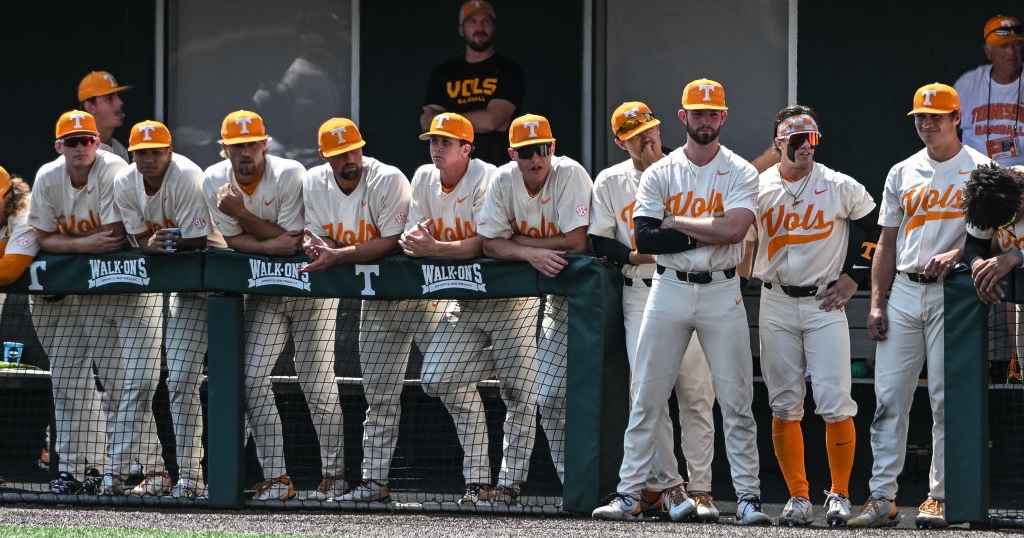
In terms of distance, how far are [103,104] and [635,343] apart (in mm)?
3785

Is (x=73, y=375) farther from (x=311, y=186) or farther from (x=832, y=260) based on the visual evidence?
(x=832, y=260)

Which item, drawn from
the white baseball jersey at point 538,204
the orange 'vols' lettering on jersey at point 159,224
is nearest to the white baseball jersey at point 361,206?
the white baseball jersey at point 538,204

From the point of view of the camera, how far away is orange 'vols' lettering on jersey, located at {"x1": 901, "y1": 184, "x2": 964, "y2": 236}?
6484mm

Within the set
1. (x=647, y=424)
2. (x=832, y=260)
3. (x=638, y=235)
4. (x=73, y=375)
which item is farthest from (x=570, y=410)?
(x=73, y=375)

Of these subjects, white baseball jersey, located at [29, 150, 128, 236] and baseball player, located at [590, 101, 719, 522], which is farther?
white baseball jersey, located at [29, 150, 128, 236]

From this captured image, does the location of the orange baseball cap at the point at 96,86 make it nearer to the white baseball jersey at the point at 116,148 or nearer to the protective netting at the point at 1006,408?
the white baseball jersey at the point at 116,148

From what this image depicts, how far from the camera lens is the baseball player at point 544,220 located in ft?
22.8

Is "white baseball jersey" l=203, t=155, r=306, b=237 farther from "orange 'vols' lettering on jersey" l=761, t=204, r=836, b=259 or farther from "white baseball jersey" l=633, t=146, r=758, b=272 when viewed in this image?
"orange 'vols' lettering on jersey" l=761, t=204, r=836, b=259

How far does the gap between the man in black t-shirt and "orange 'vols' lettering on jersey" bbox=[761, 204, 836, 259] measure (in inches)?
91.0

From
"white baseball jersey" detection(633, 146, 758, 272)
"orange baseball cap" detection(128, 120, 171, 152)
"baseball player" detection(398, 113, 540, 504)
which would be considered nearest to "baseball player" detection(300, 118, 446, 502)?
"baseball player" detection(398, 113, 540, 504)

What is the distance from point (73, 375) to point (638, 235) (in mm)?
3016

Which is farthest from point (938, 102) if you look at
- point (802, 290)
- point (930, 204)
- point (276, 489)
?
point (276, 489)

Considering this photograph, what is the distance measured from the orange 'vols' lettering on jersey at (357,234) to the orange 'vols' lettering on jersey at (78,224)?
4.19ft

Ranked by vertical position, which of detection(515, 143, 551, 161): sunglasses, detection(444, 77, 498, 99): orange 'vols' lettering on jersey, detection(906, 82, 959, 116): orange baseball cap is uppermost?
detection(444, 77, 498, 99): orange 'vols' lettering on jersey
